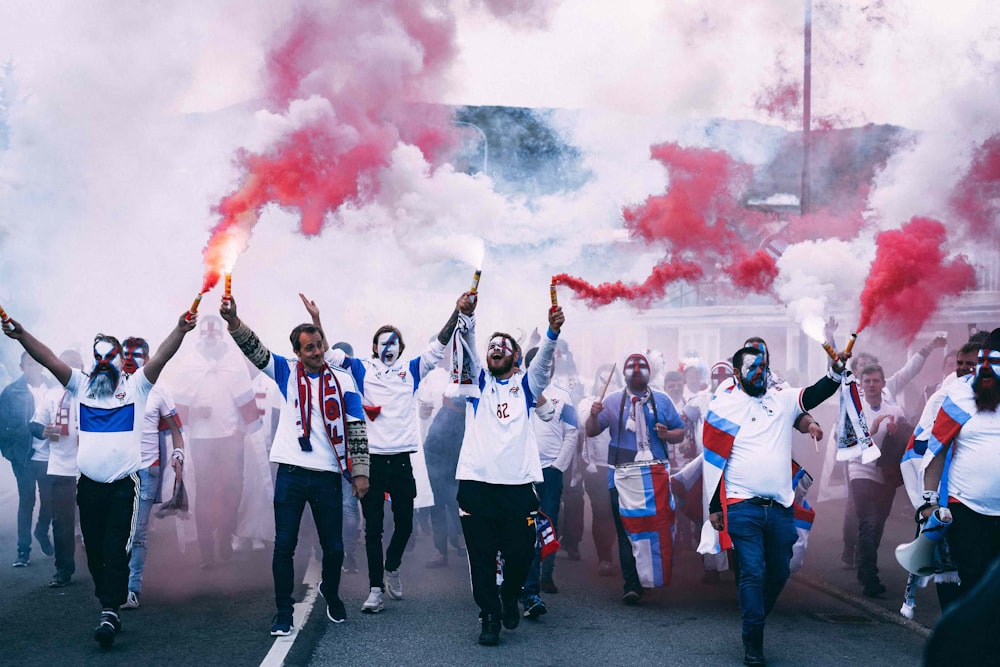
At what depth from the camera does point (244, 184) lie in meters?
10.5

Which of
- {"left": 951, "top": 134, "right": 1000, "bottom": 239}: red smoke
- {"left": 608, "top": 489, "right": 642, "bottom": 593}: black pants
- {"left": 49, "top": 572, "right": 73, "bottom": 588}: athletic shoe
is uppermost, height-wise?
{"left": 951, "top": 134, "right": 1000, "bottom": 239}: red smoke

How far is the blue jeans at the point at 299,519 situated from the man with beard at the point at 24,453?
3889mm

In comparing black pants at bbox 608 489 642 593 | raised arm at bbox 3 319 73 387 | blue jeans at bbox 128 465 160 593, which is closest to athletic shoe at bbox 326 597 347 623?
blue jeans at bbox 128 465 160 593

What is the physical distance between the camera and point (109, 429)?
7.38 meters

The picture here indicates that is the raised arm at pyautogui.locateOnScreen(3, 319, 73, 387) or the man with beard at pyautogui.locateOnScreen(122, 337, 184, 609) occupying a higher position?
the raised arm at pyautogui.locateOnScreen(3, 319, 73, 387)

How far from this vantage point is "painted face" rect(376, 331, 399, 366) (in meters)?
9.10

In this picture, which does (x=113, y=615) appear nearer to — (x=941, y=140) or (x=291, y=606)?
(x=291, y=606)

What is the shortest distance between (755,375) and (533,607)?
2.28 meters

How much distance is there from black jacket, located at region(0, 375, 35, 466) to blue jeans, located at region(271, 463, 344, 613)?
4.59 metres

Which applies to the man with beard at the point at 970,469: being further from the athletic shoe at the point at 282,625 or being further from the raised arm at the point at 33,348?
the raised arm at the point at 33,348

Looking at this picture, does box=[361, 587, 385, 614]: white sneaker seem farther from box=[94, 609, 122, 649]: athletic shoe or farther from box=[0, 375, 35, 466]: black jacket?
box=[0, 375, 35, 466]: black jacket

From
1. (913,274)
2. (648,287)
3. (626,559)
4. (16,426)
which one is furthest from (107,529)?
(913,274)

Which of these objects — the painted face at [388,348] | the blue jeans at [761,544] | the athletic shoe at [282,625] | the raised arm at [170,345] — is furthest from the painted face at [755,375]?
the raised arm at [170,345]

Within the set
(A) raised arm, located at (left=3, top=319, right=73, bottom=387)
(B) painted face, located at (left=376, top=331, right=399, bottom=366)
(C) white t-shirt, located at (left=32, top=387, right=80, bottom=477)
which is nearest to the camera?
(A) raised arm, located at (left=3, top=319, right=73, bottom=387)
